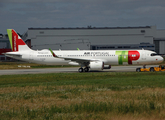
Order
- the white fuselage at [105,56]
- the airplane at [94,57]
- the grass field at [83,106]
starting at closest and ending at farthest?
the grass field at [83,106] → the airplane at [94,57] → the white fuselage at [105,56]

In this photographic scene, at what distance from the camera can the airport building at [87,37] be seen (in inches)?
4634

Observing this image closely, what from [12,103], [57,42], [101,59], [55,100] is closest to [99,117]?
[55,100]

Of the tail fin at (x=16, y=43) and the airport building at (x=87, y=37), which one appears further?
the airport building at (x=87, y=37)

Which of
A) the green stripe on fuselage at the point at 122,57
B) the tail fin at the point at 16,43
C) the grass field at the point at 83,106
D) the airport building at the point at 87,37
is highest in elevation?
the airport building at the point at 87,37

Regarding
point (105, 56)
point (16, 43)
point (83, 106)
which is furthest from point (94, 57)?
point (83, 106)

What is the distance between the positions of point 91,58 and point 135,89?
73.4 ft

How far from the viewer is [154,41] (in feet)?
420

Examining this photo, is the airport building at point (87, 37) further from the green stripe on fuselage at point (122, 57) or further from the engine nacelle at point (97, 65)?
the engine nacelle at point (97, 65)

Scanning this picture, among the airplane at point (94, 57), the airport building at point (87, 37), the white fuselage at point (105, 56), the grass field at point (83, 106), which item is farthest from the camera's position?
the airport building at point (87, 37)

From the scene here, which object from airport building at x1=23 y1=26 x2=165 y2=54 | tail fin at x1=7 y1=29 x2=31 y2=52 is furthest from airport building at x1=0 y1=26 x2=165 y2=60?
tail fin at x1=7 y1=29 x2=31 y2=52

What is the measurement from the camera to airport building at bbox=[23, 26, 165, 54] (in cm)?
11769

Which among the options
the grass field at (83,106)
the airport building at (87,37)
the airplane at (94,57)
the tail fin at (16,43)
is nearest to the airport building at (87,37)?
the airport building at (87,37)

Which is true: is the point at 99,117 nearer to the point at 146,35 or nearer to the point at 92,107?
the point at 92,107

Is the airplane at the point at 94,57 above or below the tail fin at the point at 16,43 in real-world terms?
below
